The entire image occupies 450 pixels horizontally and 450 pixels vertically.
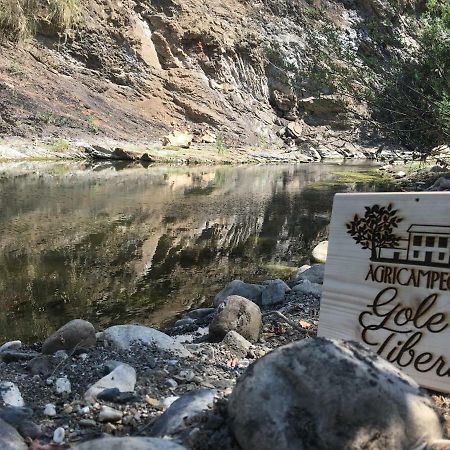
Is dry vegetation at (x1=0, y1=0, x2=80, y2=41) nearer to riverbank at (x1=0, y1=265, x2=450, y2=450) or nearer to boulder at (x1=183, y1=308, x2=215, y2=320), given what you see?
boulder at (x1=183, y1=308, x2=215, y2=320)

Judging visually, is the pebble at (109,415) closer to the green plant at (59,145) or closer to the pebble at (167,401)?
the pebble at (167,401)

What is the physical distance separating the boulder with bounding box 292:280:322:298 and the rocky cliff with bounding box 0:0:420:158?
11.8m

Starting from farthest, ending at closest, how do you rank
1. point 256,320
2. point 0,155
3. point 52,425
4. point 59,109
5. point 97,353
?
point 59,109 < point 0,155 < point 256,320 < point 97,353 < point 52,425

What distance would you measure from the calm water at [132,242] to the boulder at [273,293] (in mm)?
763

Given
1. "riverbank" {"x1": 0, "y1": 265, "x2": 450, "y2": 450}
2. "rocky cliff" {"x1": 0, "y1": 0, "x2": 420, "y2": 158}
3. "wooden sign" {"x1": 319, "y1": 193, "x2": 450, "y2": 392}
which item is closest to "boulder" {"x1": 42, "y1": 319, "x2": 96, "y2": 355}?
"riverbank" {"x1": 0, "y1": 265, "x2": 450, "y2": 450}

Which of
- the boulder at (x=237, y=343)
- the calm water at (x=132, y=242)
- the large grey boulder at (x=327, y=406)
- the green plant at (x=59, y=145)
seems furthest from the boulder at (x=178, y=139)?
the large grey boulder at (x=327, y=406)

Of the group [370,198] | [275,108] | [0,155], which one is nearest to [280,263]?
[370,198]

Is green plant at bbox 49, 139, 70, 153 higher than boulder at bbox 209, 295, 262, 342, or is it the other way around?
green plant at bbox 49, 139, 70, 153

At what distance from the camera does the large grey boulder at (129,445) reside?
1463 mm

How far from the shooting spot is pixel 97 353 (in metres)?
2.85

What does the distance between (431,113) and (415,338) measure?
5882 mm

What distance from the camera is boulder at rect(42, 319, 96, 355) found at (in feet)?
9.74

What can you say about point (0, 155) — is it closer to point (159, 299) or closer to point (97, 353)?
point (159, 299)

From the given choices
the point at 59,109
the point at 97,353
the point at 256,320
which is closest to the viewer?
the point at 97,353
